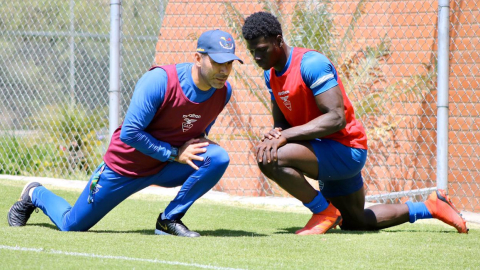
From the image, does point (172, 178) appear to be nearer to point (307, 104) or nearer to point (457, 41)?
point (307, 104)

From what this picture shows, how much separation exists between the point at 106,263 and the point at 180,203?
1.11m

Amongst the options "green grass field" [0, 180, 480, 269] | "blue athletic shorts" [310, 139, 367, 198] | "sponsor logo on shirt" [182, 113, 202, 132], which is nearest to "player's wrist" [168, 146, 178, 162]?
"sponsor logo on shirt" [182, 113, 202, 132]

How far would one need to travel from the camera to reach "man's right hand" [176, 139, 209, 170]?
4.25 m

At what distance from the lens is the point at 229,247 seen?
3922 mm

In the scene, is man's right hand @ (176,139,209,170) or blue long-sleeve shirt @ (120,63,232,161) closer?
blue long-sleeve shirt @ (120,63,232,161)

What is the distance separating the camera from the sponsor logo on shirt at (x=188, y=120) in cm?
430

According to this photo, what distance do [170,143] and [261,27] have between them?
991 mm

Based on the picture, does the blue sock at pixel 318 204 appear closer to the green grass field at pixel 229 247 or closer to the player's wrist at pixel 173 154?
the green grass field at pixel 229 247

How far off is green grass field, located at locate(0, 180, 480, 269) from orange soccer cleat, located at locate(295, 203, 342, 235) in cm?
7

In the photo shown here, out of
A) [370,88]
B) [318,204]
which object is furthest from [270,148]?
[370,88]

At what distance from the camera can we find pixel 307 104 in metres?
4.49

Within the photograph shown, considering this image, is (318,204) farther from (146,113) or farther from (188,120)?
(146,113)

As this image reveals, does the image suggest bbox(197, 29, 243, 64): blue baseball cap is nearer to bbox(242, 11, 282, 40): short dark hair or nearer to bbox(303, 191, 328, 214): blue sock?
bbox(242, 11, 282, 40): short dark hair

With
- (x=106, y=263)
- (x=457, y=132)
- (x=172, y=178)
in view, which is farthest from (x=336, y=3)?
(x=106, y=263)
